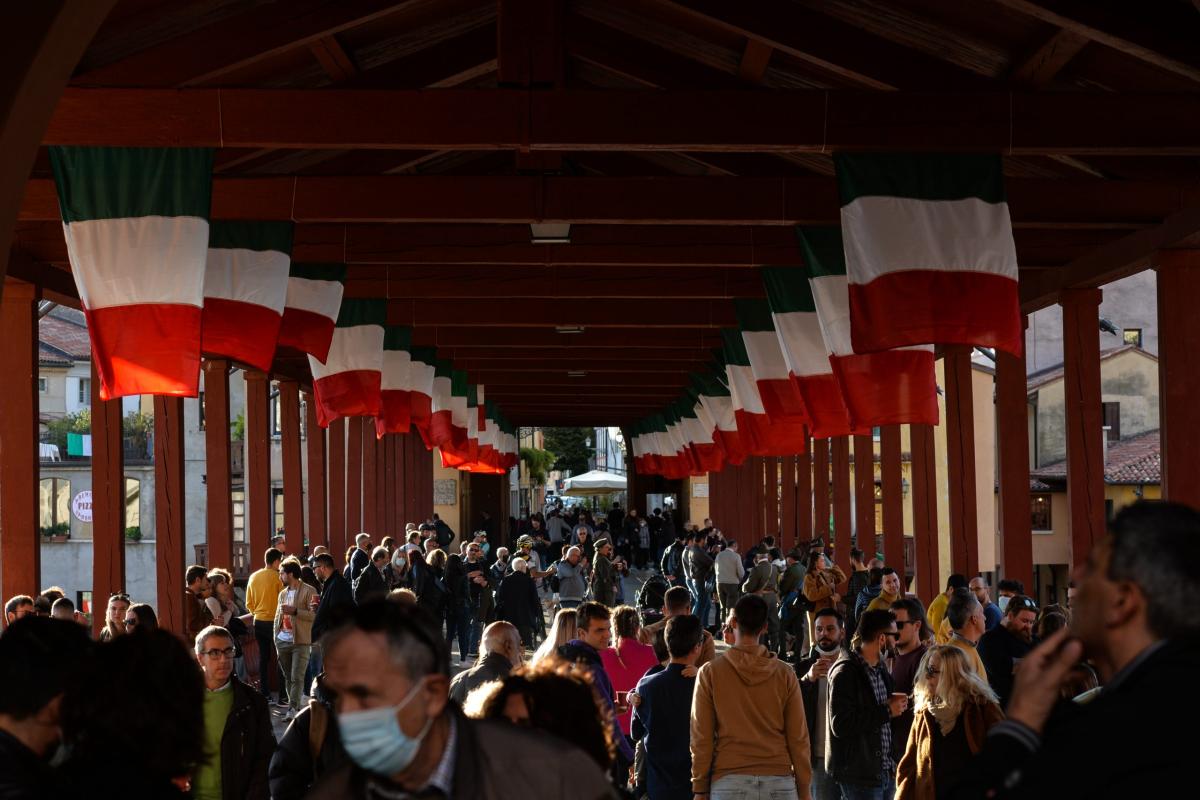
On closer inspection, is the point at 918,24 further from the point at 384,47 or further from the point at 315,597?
the point at 315,597

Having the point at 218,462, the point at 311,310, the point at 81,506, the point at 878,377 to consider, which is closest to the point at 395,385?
the point at 218,462

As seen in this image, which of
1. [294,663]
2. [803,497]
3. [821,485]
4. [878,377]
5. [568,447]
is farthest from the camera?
[568,447]

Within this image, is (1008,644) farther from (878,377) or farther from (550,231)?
(550,231)

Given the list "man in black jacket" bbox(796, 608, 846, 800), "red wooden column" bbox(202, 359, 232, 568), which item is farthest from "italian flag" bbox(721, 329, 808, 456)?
"man in black jacket" bbox(796, 608, 846, 800)

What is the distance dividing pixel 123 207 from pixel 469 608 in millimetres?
12774

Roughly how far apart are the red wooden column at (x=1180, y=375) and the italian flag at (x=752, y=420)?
214 inches

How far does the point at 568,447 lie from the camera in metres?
120

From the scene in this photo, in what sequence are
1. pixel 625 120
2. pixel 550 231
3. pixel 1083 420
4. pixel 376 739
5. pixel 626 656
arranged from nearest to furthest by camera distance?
1. pixel 376 739
2. pixel 626 656
3. pixel 625 120
4. pixel 550 231
5. pixel 1083 420

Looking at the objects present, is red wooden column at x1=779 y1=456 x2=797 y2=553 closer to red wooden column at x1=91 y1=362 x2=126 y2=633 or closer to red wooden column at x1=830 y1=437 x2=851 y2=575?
red wooden column at x1=830 y1=437 x2=851 y2=575

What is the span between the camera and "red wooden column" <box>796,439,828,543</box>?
116 ft

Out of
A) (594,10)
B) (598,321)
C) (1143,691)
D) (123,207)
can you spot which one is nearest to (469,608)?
(598,321)

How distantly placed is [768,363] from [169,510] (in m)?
7.08

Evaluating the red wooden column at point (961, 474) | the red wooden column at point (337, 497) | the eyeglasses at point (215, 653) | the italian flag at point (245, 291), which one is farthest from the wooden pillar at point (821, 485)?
the eyeglasses at point (215, 653)

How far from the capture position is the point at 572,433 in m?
120
